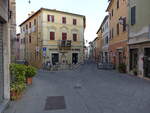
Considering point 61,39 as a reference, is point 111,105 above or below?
below

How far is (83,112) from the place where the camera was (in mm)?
5262

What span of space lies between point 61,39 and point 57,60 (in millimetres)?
3427

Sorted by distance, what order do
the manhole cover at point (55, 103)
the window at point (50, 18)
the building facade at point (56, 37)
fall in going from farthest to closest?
the window at point (50, 18), the building facade at point (56, 37), the manhole cover at point (55, 103)

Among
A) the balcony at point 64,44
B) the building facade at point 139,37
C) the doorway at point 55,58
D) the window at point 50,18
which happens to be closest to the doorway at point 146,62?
the building facade at point 139,37

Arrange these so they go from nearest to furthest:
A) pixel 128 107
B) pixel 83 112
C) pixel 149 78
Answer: pixel 83 112, pixel 128 107, pixel 149 78

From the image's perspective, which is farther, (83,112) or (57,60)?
(57,60)

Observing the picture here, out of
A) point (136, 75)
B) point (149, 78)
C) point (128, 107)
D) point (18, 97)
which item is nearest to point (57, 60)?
point (136, 75)

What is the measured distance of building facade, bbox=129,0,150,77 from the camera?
12.4 m

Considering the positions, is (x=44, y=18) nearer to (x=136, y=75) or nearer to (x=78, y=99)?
(x=136, y=75)

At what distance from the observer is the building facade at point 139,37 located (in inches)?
489

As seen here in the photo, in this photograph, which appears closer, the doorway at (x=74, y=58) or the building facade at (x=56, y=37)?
the building facade at (x=56, y=37)

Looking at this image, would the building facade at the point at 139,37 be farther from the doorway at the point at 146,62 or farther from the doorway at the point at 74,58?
the doorway at the point at 74,58

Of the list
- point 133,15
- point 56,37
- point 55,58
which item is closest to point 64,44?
point 56,37

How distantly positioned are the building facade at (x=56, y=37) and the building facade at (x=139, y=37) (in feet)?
36.7
